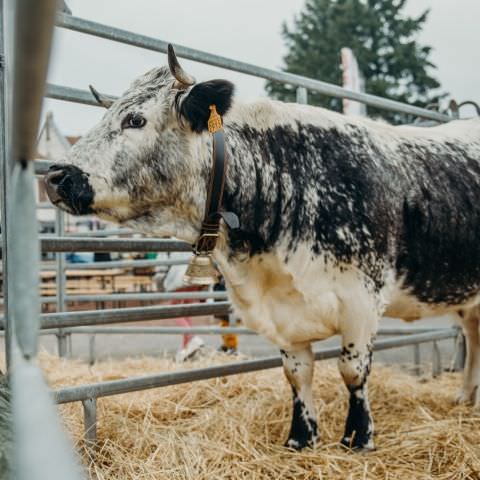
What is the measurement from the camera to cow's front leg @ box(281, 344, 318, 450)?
2.89 metres

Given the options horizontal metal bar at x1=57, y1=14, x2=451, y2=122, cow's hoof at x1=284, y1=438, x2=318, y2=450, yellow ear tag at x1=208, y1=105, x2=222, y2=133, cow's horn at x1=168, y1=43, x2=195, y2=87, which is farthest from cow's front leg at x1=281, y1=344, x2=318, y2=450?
horizontal metal bar at x1=57, y1=14, x2=451, y2=122

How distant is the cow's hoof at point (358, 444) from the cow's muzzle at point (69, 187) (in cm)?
150

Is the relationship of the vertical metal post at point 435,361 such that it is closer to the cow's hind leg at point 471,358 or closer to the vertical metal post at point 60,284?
the cow's hind leg at point 471,358

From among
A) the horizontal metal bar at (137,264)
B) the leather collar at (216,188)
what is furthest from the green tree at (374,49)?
the leather collar at (216,188)

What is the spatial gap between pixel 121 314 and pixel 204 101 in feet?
3.40

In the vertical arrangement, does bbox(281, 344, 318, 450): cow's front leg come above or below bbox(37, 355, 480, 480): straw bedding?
above

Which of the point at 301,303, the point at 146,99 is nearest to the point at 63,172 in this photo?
the point at 146,99

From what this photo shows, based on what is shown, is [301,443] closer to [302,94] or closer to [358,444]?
[358,444]

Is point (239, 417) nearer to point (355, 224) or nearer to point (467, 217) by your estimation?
point (355, 224)

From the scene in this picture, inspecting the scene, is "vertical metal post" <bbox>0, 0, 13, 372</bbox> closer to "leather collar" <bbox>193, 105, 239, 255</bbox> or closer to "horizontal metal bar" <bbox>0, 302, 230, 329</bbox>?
"horizontal metal bar" <bbox>0, 302, 230, 329</bbox>

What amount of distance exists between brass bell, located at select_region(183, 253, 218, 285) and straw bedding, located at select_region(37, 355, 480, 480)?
0.68 meters

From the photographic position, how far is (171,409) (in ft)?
11.2

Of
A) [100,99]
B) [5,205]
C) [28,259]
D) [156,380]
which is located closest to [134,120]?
[100,99]

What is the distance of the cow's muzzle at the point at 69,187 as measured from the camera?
7.92ft
